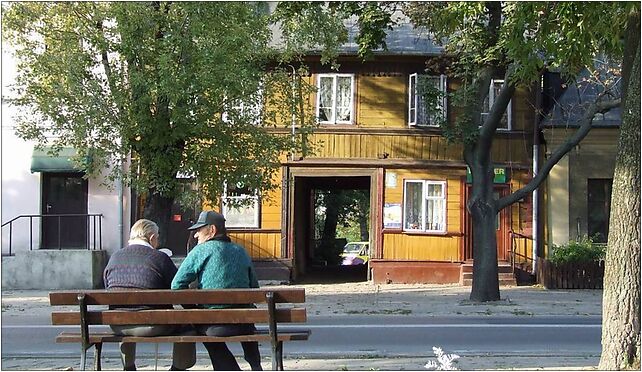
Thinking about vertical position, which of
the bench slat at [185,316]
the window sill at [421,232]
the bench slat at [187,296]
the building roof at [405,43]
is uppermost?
the building roof at [405,43]

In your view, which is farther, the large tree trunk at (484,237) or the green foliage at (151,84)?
the large tree trunk at (484,237)

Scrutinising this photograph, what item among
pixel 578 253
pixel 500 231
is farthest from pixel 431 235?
pixel 578 253

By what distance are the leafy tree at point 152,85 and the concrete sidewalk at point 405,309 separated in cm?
351

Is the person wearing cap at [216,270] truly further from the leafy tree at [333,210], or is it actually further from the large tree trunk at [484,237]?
the leafy tree at [333,210]

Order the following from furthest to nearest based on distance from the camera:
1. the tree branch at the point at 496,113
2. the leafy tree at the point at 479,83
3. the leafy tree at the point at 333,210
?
→ the leafy tree at the point at 333,210 < the tree branch at the point at 496,113 < the leafy tree at the point at 479,83

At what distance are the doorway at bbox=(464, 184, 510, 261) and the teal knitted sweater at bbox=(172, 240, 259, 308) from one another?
1615cm

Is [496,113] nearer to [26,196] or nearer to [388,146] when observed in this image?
[388,146]

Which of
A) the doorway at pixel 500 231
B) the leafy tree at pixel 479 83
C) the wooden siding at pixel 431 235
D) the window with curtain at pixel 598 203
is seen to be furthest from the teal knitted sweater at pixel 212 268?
the window with curtain at pixel 598 203

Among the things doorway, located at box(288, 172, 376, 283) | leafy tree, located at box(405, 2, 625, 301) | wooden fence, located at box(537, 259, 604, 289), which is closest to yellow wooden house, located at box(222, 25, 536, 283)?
doorway, located at box(288, 172, 376, 283)

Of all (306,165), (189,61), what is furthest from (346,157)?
(189,61)

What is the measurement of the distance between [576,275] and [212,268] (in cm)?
1627

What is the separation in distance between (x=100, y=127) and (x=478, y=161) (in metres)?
8.28

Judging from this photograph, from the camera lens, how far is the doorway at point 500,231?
23.0 meters

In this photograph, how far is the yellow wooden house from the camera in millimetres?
22891
